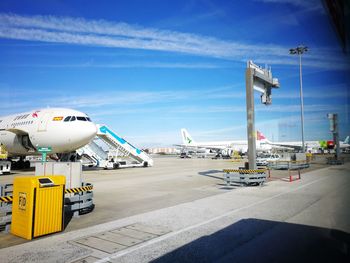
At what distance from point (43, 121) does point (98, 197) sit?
1277 centimetres

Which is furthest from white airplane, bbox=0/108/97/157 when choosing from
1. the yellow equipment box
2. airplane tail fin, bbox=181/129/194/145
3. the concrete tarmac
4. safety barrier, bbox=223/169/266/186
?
airplane tail fin, bbox=181/129/194/145

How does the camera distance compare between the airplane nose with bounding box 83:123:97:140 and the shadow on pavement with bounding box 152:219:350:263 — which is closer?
the shadow on pavement with bounding box 152:219:350:263

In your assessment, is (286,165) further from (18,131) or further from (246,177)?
(18,131)

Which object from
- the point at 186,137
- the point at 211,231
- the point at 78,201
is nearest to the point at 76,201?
the point at 78,201

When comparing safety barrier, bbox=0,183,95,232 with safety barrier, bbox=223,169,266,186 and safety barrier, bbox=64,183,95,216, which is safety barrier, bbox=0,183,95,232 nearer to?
safety barrier, bbox=64,183,95,216

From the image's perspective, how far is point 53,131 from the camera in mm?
21984

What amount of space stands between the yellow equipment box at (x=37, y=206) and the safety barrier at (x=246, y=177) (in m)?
11.2

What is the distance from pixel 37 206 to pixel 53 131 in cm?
1635

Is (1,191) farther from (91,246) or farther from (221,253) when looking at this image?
(221,253)

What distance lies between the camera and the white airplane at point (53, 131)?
22016 millimetres

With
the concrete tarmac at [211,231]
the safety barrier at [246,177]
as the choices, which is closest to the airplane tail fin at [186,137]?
the safety barrier at [246,177]

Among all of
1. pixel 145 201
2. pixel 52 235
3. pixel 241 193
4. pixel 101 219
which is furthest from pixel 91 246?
pixel 241 193

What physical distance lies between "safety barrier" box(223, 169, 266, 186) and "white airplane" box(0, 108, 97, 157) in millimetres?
11843

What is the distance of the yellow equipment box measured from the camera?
6.83 m
